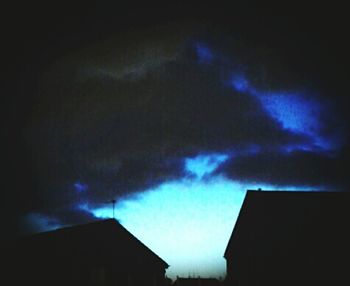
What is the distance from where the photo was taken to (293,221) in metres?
21.1

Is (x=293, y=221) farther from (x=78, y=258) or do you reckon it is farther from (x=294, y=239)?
(x=78, y=258)

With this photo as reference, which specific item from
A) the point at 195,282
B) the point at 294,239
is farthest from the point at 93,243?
the point at 195,282

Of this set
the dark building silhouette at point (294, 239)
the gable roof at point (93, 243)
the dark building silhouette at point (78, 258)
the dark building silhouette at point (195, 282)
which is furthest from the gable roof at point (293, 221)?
the dark building silhouette at point (195, 282)

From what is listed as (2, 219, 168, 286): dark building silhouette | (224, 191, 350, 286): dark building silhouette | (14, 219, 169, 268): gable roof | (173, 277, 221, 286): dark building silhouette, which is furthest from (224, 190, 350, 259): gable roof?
(173, 277, 221, 286): dark building silhouette

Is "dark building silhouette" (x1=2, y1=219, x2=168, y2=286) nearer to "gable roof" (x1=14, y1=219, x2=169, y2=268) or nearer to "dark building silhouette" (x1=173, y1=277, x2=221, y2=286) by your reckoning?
"gable roof" (x1=14, y1=219, x2=169, y2=268)

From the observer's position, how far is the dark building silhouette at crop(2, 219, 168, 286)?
75.5 feet

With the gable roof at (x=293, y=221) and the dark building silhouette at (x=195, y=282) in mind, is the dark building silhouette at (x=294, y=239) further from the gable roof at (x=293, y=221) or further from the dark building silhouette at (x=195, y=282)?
the dark building silhouette at (x=195, y=282)

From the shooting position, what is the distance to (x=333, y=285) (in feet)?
57.4

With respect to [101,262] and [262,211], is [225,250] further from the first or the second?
[101,262]

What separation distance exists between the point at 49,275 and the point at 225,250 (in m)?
17.5

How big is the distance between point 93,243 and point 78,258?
1616mm

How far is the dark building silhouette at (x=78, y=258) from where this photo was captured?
23.0m

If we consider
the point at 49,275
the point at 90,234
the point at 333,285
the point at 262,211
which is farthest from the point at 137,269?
the point at 333,285

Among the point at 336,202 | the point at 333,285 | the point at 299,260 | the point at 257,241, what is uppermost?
the point at 336,202
